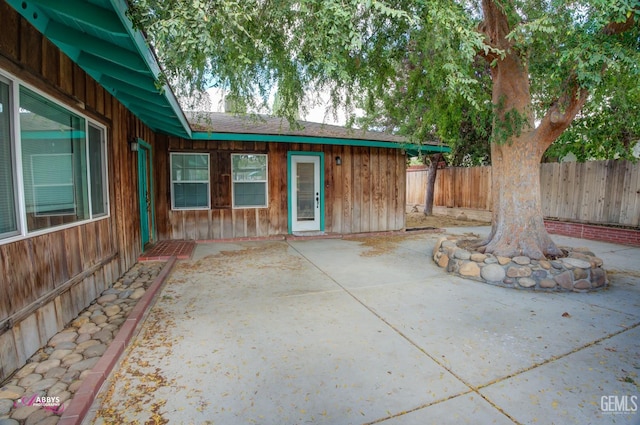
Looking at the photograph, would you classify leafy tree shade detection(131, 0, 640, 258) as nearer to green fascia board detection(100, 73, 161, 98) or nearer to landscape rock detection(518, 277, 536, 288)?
landscape rock detection(518, 277, 536, 288)

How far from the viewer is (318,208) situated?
8391 millimetres

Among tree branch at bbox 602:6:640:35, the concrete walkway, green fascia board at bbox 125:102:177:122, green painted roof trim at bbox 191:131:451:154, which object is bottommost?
the concrete walkway

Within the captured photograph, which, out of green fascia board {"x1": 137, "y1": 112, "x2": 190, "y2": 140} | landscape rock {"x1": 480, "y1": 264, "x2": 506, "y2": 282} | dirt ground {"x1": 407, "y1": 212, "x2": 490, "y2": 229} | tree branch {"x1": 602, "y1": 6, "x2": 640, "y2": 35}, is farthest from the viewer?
dirt ground {"x1": 407, "y1": 212, "x2": 490, "y2": 229}

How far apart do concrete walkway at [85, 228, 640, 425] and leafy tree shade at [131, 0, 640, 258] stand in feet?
5.62

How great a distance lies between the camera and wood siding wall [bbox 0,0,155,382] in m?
2.35

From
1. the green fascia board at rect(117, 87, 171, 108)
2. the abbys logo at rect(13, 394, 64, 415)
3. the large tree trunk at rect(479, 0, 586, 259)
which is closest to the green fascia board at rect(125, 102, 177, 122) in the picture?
the green fascia board at rect(117, 87, 171, 108)

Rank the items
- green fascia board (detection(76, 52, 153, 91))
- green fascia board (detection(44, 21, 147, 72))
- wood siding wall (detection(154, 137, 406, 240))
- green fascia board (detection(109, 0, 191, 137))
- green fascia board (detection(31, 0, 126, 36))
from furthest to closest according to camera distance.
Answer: wood siding wall (detection(154, 137, 406, 240)) → green fascia board (detection(76, 52, 153, 91)) → green fascia board (detection(44, 21, 147, 72)) → green fascia board (detection(31, 0, 126, 36)) → green fascia board (detection(109, 0, 191, 137))

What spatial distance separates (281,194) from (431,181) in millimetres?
7462

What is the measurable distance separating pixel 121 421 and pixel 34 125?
2.48 metres

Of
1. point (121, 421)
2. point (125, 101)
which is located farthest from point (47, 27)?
point (121, 421)

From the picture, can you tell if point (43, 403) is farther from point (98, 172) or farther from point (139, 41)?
point (98, 172)

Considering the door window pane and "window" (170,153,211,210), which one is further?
the door window pane

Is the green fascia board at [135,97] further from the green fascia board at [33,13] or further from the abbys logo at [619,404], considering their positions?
the abbys logo at [619,404]

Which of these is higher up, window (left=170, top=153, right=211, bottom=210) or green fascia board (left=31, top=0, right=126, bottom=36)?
green fascia board (left=31, top=0, right=126, bottom=36)
